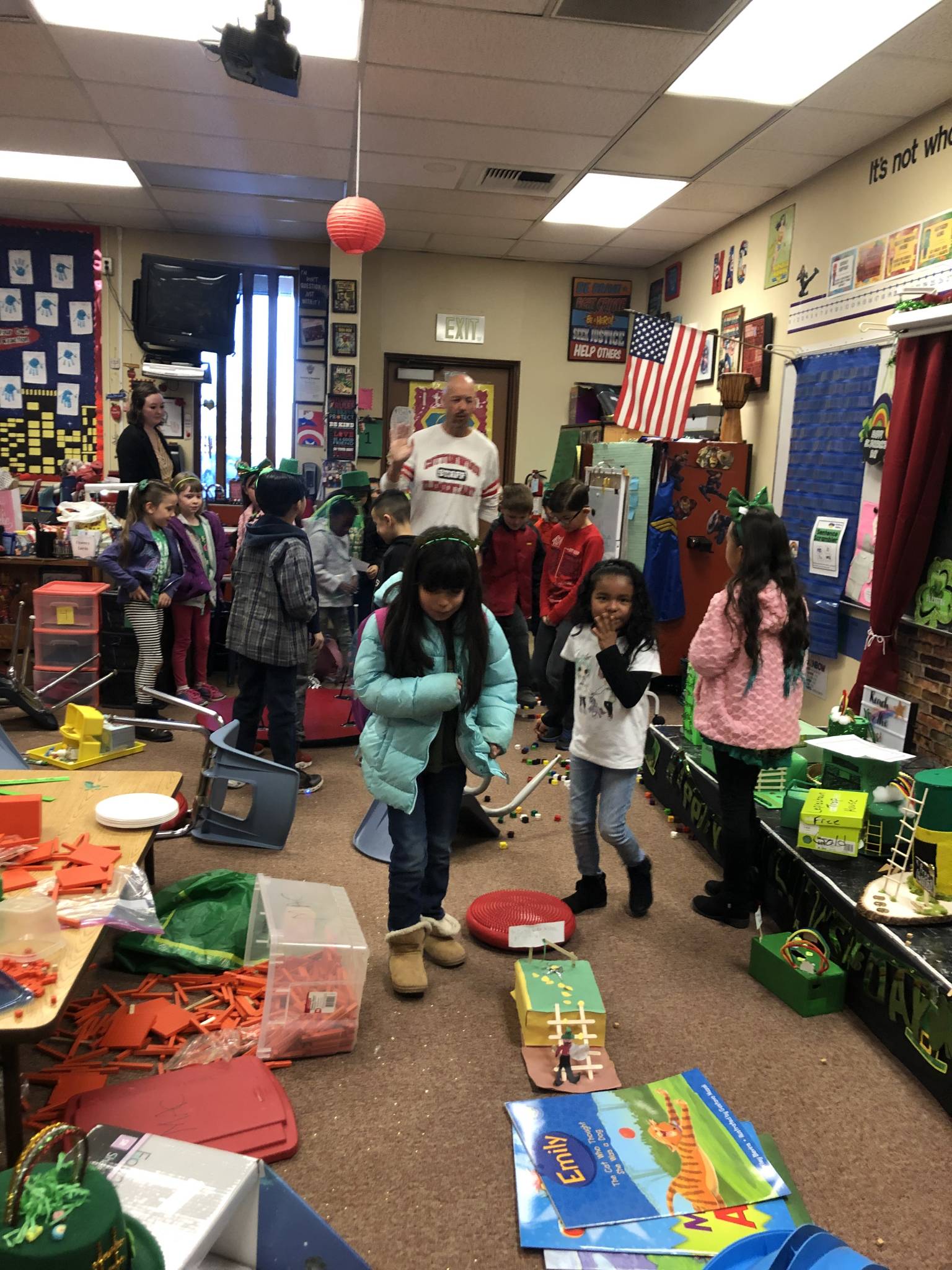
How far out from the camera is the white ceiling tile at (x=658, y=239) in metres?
6.23

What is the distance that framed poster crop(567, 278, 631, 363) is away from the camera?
7434mm

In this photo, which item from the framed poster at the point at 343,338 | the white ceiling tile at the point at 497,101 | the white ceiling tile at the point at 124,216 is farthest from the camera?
the framed poster at the point at 343,338

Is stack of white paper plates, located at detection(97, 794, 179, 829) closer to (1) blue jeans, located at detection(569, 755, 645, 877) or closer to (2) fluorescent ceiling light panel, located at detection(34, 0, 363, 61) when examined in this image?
(1) blue jeans, located at detection(569, 755, 645, 877)

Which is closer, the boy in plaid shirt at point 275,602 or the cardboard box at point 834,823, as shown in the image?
the cardboard box at point 834,823

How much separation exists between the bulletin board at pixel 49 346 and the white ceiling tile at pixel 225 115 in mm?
2528

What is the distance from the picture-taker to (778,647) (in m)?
2.86

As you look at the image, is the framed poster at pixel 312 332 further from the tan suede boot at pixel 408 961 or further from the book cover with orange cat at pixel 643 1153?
the book cover with orange cat at pixel 643 1153

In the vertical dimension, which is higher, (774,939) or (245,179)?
(245,179)

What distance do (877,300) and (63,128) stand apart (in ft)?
14.0

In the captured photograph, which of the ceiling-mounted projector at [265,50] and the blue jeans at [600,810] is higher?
the ceiling-mounted projector at [265,50]

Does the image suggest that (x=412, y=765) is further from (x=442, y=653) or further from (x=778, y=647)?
(x=778, y=647)

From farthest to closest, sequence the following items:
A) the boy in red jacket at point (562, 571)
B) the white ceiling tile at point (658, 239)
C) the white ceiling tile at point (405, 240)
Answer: the white ceiling tile at point (405, 240), the white ceiling tile at point (658, 239), the boy in red jacket at point (562, 571)

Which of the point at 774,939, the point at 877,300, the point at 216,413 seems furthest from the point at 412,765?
the point at 216,413

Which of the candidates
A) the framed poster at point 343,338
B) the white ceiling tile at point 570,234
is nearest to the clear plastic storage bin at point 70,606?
the framed poster at point 343,338
